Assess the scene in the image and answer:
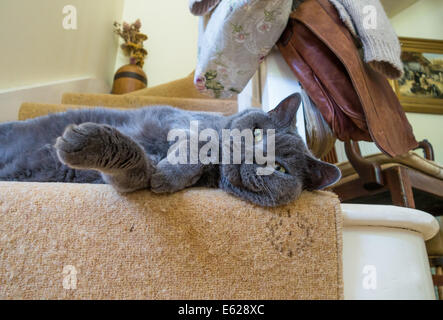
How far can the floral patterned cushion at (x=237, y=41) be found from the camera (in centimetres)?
82

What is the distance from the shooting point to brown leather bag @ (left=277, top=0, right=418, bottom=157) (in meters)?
0.77

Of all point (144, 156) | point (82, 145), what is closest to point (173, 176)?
point (144, 156)

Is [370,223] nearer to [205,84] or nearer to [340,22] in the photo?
[340,22]

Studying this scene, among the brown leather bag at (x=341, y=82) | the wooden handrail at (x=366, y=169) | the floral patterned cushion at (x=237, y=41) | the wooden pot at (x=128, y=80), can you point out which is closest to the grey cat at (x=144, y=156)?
the brown leather bag at (x=341, y=82)

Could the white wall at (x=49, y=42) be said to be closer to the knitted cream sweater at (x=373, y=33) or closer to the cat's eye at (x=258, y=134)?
the cat's eye at (x=258, y=134)

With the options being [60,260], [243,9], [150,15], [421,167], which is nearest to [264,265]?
[60,260]

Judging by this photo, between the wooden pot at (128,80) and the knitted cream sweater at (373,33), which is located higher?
the wooden pot at (128,80)

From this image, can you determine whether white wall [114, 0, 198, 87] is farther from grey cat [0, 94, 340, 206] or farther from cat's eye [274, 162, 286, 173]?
cat's eye [274, 162, 286, 173]

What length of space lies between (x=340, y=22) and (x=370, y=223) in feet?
1.88

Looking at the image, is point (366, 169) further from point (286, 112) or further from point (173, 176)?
point (173, 176)

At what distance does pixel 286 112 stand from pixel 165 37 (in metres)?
2.40

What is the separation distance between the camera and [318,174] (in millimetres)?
697

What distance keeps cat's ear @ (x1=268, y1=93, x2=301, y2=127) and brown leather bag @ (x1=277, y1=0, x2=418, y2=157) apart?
10 cm

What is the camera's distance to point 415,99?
9.47 feet
